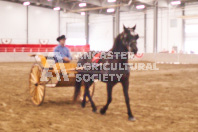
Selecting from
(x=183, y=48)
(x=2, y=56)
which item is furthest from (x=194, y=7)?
(x=2, y=56)

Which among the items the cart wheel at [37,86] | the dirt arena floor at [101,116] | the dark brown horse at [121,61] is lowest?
the dirt arena floor at [101,116]

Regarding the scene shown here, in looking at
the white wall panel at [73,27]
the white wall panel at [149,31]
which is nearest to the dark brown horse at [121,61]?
the white wall panel at [149,31]

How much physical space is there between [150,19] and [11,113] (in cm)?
2966

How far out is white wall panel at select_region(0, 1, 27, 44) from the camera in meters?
29.8

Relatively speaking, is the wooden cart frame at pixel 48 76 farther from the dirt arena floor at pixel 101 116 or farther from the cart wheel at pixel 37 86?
the dirt arena floor at pixel 101 116

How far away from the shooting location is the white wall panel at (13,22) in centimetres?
→ 2975

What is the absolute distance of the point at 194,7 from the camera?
2981 centimetres

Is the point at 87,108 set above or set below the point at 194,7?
below

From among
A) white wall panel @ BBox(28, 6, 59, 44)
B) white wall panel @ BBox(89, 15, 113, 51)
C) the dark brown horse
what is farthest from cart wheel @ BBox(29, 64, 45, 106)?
white wall panel @ BBox(89, 15, 113, 51)

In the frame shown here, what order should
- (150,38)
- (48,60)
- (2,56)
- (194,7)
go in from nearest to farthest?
(48,60) → (2,56) → (194,7) → (150,38)

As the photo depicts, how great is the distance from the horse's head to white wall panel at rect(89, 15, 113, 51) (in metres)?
31.6

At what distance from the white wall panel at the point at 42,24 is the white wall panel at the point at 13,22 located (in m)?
0.98

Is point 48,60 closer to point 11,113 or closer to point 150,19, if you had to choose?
point 11,113

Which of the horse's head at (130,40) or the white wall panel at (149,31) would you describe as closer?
the horse's head at (130,40)
